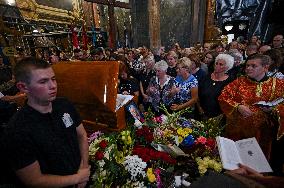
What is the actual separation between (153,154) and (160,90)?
2.10 m

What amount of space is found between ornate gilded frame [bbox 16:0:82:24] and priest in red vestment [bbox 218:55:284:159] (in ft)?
27.1

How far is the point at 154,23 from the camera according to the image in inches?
360

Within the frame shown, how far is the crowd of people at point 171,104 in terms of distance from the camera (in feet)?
5.07

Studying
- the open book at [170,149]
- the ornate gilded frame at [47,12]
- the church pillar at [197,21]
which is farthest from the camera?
the church pillar at [197,21]

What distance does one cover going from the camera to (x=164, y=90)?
12.3 ft

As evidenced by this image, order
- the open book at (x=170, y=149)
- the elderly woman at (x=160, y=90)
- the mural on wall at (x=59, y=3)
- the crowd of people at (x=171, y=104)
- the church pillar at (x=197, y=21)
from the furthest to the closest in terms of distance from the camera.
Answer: the church pillar at (x=197, y=21), the mural on wall at (x=59, y=3), the elderly woman at (x=160, y=90), the open book at (x=170, y=149), the crowd of people at (x=171, y=104)

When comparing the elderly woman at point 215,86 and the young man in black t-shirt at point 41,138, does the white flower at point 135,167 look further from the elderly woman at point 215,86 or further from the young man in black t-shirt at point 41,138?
the elderly woman at point 215,86

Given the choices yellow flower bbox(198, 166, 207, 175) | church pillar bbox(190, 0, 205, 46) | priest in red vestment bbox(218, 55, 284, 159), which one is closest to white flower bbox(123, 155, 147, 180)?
yellow flower bbox(198, 166, 207, 175)

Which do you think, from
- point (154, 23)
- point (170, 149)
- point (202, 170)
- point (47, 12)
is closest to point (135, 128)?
point (170, 149)

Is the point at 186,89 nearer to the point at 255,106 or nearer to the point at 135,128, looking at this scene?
the point at 255,106

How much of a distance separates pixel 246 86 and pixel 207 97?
74 centimetres

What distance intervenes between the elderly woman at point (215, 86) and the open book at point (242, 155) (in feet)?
5.27

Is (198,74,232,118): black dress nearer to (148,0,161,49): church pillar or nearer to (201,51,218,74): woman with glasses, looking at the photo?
(201,51,218,74): woman with glasses

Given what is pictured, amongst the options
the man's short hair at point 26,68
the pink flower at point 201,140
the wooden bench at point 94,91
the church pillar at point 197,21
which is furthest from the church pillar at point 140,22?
the man's short hair at point 26,68
